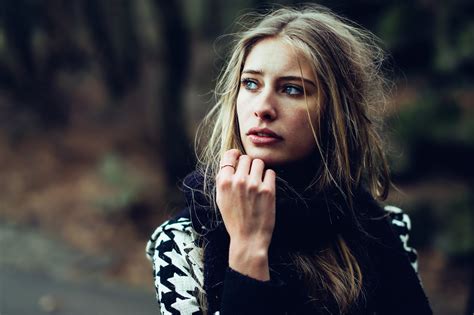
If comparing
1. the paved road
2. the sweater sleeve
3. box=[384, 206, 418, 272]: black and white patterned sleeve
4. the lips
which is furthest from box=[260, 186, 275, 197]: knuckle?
the paved road

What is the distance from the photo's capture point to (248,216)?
64.3 inches

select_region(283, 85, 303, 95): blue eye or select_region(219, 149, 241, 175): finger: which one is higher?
select_region(283, 85, 303, 95): blue eye

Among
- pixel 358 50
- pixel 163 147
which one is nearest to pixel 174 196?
pixel 163 147

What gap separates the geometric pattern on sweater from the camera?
1.70 metres

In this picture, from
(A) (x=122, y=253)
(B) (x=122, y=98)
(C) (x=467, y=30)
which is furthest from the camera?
(B) (x=122, y=98)

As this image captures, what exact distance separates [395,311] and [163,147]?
554 cm

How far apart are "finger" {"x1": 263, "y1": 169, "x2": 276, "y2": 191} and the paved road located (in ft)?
12.8

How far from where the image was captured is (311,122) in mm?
1866

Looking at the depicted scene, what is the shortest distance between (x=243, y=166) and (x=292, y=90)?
13.9 inches

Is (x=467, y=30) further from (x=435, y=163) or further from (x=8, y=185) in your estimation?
(x=8, y=185)

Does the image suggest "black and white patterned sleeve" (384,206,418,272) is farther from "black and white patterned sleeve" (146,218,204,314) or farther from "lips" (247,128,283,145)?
"black and white patterned sleeve" (146,218,204,314)

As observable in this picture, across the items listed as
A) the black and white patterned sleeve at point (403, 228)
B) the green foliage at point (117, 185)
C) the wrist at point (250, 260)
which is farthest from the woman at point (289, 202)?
the green foliage at point (117, 185)

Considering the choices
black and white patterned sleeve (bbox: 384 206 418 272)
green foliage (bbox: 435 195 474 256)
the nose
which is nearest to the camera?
the nose

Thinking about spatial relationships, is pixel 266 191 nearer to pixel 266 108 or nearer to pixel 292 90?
pixel 266 108
